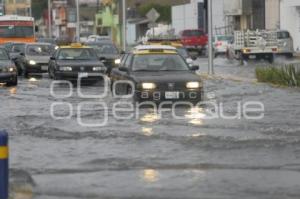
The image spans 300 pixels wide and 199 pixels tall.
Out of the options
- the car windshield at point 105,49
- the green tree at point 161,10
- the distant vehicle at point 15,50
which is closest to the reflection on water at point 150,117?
the car windshield at point 105,49

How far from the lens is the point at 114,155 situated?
12828 mm

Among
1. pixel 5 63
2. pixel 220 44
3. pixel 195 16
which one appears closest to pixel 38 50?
pixel 5 63

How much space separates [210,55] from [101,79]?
15.9 ft

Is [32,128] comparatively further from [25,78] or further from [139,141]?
[25,78]

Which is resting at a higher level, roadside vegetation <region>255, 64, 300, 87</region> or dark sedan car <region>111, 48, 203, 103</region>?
dark sedan car <region>111, 48, 203, 103</region>

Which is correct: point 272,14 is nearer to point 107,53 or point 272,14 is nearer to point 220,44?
point 220,44

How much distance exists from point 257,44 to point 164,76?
25985 millimetres

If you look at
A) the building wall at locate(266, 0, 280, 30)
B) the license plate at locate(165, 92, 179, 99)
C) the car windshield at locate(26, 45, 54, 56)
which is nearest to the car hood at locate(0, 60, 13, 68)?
the car windshield at locate(26, 45, 54, 56)

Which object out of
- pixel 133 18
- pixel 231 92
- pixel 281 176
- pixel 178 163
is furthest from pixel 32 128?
pixel 133 18

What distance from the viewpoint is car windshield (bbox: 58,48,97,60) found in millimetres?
31844

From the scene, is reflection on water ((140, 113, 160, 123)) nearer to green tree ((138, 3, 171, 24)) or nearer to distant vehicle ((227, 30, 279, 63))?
distant vehicle ((227, 30, 279, 63))

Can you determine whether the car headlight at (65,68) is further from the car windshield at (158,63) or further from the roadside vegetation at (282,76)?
the car windshield at (158,63)

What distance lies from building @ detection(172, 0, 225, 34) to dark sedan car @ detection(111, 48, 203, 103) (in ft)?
166

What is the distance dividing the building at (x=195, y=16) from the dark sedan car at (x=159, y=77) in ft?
166
